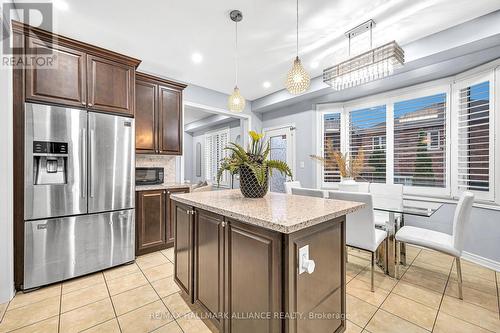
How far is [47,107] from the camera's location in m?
2.14

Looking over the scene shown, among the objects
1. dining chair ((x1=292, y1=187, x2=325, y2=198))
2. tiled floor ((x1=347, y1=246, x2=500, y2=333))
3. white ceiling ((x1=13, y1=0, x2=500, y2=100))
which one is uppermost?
white ceiling ((x1=13, y1=0, x2=500, y2=100))

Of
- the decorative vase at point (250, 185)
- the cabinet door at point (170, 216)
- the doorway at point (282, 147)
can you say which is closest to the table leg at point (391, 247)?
the decorative vase at point (250, 185)

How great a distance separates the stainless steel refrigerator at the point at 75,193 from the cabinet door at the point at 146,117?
0.46 m

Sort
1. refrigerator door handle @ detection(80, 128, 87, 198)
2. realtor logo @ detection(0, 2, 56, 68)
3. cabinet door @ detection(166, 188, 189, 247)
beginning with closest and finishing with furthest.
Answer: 1. realtor logo @ detection(0, 2, 56, 68)
2. refrigerator door handle @ detection(80, 128, 87, 198)
3. cabinet door @ detection(166, 188, 189, 247)

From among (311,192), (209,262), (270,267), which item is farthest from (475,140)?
(209,262)

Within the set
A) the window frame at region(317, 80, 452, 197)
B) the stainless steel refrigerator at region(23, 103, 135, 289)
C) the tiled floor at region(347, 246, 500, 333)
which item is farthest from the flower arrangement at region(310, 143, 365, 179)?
the stainless steel refrigerator at region(23, 103, 135, 289)

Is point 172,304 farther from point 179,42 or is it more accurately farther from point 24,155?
point 179,42

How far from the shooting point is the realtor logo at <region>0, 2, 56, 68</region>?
6.31 ft

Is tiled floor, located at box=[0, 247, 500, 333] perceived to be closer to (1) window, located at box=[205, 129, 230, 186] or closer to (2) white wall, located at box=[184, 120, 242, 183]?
(1) window, located at box=[205, 129, 230, 186]

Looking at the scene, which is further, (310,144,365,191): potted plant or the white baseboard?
(310,144,365,191): potted plant

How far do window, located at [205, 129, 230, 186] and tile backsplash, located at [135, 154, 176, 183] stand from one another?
2329mm

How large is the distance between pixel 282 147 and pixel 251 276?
3970 millimetres

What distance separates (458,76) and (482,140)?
0.95 metres

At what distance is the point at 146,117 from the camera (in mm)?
3158
